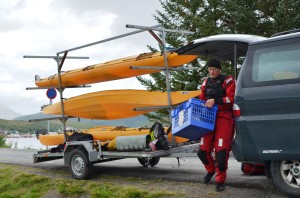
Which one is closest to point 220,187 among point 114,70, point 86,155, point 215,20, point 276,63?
point 276,63

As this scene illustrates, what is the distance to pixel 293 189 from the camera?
6117 millimetres

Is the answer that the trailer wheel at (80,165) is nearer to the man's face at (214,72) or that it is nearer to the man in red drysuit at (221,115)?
the man in red drysuit at (221,115)

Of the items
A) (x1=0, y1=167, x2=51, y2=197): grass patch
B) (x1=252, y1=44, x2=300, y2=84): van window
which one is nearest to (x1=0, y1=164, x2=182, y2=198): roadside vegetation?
(x1=0, y1=167, x2=51, y2=197): grass patch

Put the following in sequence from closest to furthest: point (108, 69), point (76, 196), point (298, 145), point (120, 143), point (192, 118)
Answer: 1. point (298, 145)
2. point (192, 118)
3. point (76, 196)
4. point (120, 143)
5. point (108, 69)

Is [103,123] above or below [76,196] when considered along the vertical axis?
above

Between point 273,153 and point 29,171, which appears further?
point 29,171

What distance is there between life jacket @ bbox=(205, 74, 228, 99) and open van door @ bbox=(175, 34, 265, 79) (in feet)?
1.24

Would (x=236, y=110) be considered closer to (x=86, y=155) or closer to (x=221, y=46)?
(x=221, y=46)

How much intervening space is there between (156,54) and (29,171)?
4.29 meters

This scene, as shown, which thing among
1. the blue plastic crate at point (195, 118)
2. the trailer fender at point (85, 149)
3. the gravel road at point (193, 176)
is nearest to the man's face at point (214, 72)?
the blue plastic crate at point (195, 118)

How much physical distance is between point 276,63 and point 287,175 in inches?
61.6

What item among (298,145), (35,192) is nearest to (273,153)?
(298,145)

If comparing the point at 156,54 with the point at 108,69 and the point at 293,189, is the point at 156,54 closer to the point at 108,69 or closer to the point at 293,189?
the point at 108,69

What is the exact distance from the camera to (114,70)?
9891 millimetres
